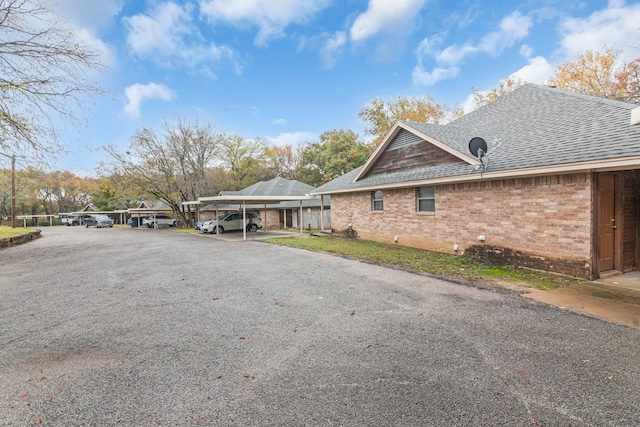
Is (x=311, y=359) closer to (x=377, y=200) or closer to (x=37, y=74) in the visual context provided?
(x=377, y=200)

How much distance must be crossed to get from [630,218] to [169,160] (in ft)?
98.6

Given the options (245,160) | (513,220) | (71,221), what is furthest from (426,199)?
(71,221)

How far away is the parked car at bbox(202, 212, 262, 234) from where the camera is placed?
71.1 feet

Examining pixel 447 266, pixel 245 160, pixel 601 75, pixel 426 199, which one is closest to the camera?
pixel 447 266

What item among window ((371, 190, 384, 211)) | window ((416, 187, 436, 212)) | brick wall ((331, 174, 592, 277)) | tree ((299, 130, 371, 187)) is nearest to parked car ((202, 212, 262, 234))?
window ((371, 190, 384, 211))

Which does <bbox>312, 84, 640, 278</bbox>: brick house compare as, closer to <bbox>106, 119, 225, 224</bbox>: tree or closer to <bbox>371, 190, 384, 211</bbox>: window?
<bbox>371, 190, 384, 211</bbox>: window

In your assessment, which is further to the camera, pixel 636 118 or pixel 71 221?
pixel 71 221

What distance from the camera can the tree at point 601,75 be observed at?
1875cm

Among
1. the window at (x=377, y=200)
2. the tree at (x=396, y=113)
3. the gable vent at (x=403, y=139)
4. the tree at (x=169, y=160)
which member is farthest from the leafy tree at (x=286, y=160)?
the gable vent at (x=403, y=139)

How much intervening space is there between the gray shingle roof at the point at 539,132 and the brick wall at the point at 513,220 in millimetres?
501

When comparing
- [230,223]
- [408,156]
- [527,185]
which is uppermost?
[408,156]

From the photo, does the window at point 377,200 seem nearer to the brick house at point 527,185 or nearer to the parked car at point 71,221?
the brick house at point 527,185

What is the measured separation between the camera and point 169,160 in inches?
1081

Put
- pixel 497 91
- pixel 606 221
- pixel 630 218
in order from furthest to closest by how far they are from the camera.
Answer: pixel 497 91 → pixel 630 218 → pixel 606 221
